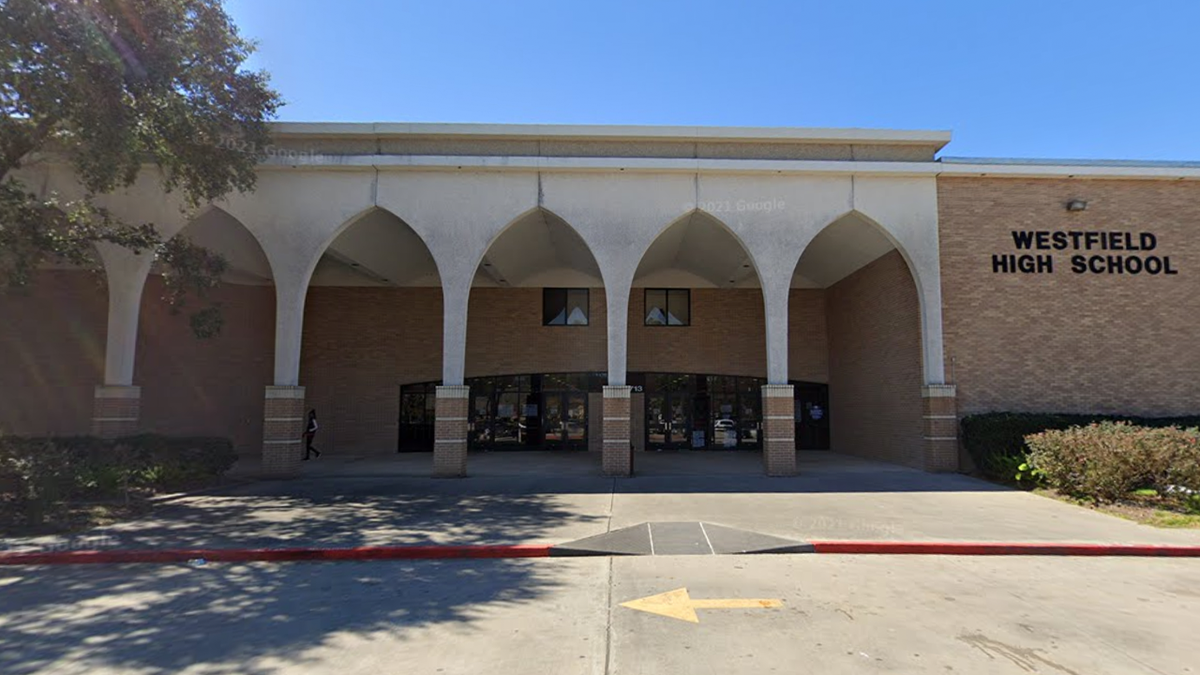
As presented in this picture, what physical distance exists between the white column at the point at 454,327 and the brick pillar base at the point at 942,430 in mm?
11301

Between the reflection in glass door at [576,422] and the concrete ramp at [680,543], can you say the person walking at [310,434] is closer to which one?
the reflection in glass door at [576,422]

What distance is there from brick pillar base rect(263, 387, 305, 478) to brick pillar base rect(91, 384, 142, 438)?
10.8 ft

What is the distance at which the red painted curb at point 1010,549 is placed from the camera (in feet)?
26.7

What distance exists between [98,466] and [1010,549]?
1532cm

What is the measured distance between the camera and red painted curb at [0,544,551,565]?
7906mm

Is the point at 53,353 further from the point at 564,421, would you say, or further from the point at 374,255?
the point at 564,421

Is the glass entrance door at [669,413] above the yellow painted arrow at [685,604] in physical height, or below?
above

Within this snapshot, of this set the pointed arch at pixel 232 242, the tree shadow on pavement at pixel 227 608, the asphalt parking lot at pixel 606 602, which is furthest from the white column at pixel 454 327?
the tree shadow on pavement at pixel 227 608

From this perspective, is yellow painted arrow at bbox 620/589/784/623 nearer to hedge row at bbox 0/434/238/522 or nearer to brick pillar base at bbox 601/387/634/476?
brick pillar base at bbox 601/387/634/476

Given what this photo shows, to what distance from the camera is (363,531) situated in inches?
361

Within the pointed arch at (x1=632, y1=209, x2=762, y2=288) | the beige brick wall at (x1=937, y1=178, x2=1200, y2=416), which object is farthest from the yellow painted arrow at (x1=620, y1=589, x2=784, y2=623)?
the beige brick wall at (x1=937, y1=178, x2=1200, y2=416)

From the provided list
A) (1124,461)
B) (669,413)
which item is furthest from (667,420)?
(1124,461)

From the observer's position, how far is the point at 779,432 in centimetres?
1500

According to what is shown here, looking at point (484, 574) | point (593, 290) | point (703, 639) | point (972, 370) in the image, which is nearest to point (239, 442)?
point (593, 290)
